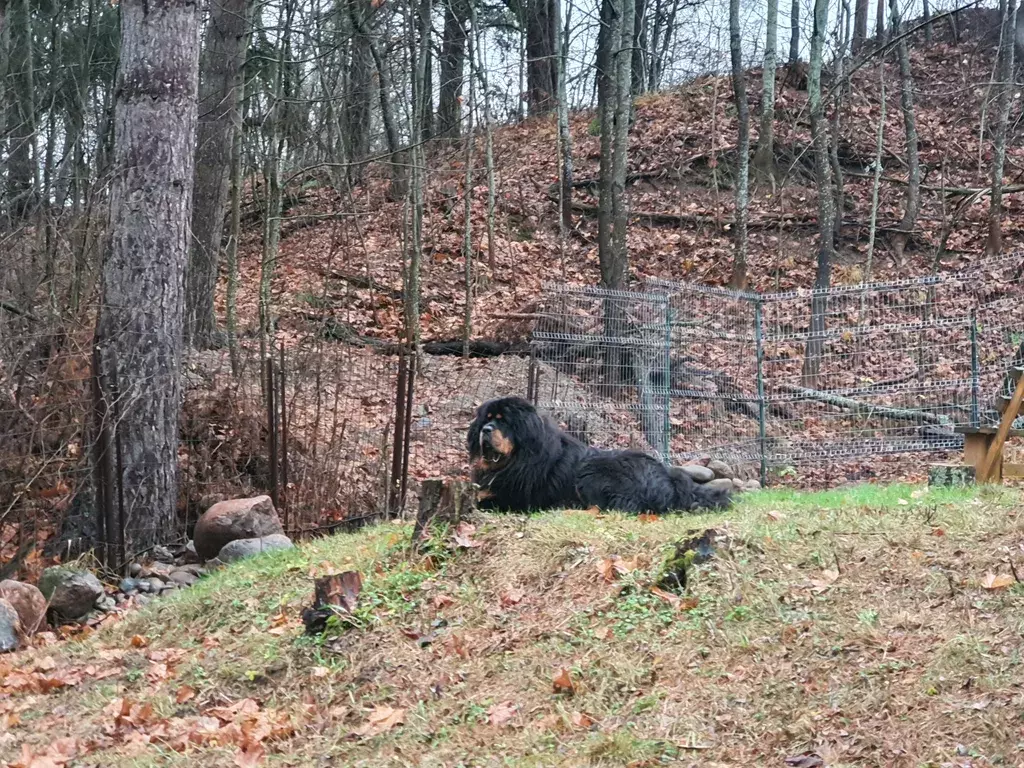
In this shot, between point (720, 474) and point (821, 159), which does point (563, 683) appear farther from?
point (821, 159)

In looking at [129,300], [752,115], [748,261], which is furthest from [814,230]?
[129,300]

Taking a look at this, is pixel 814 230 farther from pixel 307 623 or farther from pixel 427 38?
pixel 307 623

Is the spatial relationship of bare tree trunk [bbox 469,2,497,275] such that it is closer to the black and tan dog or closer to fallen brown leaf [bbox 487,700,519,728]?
the black and tan dog

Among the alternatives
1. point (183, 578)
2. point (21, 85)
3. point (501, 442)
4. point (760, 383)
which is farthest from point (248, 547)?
point (21, 85)

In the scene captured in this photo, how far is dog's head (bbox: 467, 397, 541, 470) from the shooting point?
8953mm

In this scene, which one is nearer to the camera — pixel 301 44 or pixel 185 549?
pixel 185 549

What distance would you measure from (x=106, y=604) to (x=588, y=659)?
472cm

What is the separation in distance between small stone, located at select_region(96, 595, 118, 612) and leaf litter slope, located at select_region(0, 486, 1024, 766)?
2.99 ft

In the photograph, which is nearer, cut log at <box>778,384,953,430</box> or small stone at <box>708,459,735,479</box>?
small stone at <box>708,459,735,479</box>

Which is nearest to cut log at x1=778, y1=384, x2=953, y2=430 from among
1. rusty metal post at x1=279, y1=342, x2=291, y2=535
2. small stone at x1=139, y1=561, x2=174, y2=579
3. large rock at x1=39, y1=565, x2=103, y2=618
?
rusty metal post at x1=279, y1=342, x2=291, y2=535

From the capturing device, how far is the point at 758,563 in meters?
5.97

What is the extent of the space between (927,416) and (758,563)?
27.6 feet

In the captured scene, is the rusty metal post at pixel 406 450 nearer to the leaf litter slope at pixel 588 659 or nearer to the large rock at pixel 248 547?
the large rock at pixel 248 547

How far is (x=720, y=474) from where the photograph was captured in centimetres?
1288
